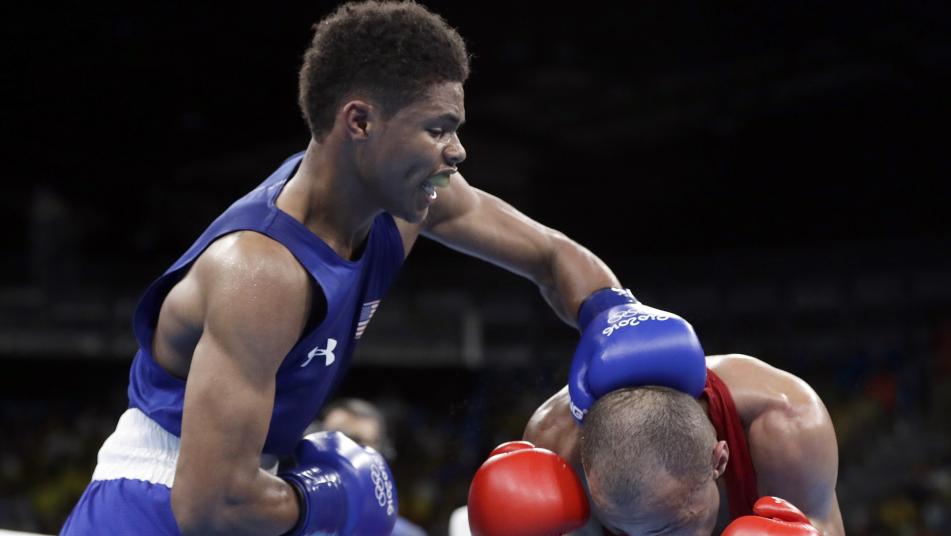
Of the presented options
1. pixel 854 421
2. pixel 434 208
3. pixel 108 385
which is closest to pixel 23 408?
pixel 108 385

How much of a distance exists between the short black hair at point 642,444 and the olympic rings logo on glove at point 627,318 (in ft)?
0.56

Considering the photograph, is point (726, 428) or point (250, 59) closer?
point (726, 428)

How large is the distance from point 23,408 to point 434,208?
12.0m

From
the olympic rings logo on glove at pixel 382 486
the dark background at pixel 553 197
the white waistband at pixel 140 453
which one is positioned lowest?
the dark background at pixel 553 197

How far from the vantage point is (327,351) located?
214cm

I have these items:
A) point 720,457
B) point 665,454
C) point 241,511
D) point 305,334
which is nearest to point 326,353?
point 305,334

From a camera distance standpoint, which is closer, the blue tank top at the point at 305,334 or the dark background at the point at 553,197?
the blue tank top at the point at 305,334

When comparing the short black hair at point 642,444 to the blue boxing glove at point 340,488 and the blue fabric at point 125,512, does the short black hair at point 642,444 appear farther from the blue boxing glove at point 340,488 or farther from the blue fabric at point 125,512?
the blue fabric at point 125,512

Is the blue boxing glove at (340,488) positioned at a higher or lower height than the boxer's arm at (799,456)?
lower

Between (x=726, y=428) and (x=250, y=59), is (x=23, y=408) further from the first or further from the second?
(x=726, y=428)

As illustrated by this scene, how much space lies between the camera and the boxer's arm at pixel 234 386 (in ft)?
6.19

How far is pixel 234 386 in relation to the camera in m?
1.88

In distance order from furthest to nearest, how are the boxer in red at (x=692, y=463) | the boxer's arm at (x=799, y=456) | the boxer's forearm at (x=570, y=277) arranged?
the boxer's forearm at (x=570, y=277)
the boxer's arm at (x=799, y=456)
the boxer in red at (x=692, y=463)

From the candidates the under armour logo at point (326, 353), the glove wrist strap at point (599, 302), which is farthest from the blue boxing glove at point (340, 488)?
the glove wrist strap at point (599, 302)
